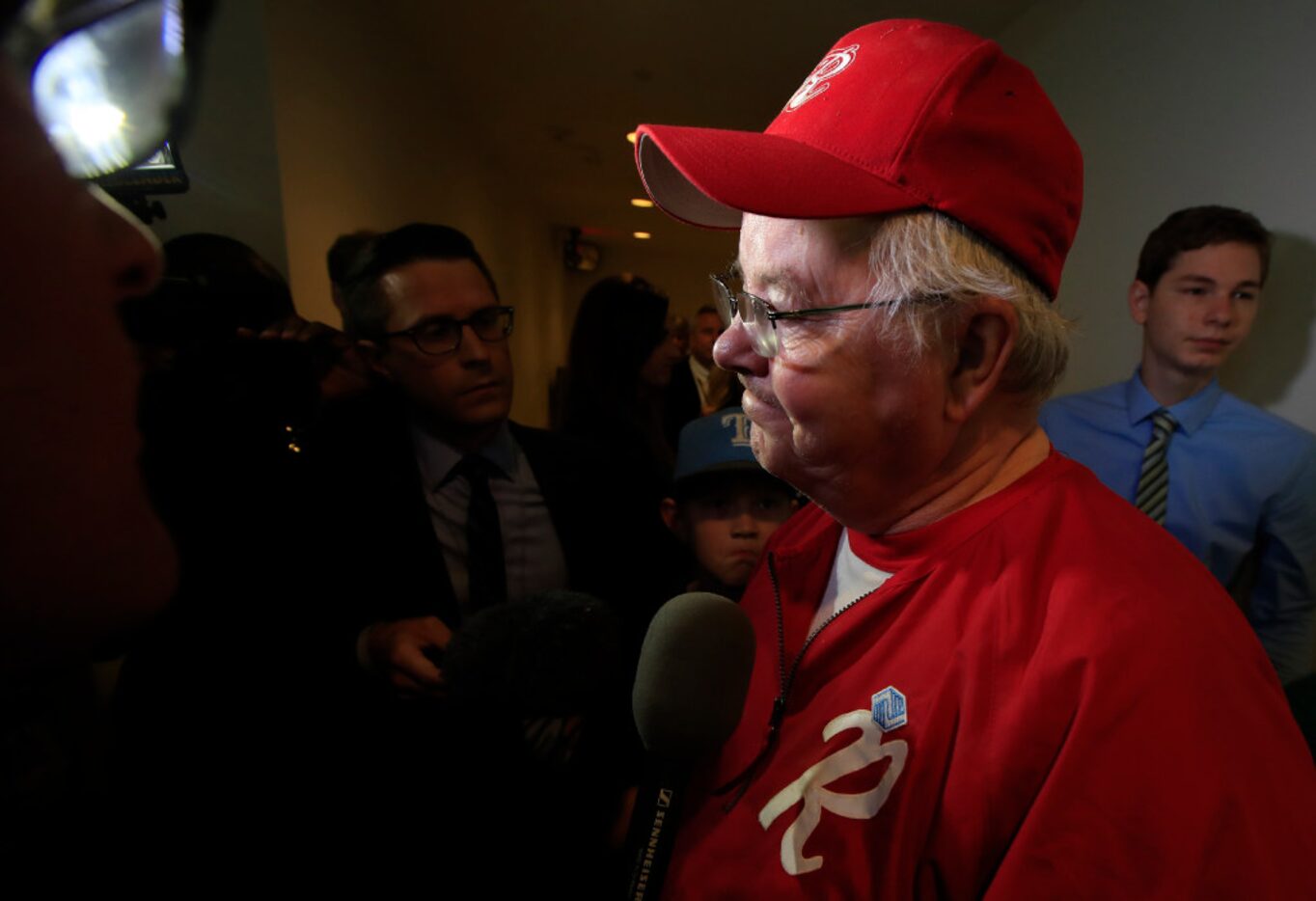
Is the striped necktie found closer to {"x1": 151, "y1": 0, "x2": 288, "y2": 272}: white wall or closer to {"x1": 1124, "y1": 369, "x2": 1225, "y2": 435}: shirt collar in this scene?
{"x1": 1124, "y1": 369, "x2": 1225, "y2": 435}: shirt collar

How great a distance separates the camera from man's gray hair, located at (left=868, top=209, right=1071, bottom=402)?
561mm

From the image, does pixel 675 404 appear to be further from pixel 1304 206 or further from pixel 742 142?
pixel 742 142

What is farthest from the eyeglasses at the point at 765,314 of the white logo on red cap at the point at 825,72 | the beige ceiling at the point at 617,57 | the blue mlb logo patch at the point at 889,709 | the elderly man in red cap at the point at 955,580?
the beige ceiling at the point at 617,57

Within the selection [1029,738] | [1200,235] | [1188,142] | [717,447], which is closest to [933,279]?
[1029,738]

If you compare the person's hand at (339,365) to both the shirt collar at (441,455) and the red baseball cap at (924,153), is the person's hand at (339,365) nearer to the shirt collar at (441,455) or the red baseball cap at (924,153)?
the shirt collar at (441,455)

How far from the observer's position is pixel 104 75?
11.1 inches

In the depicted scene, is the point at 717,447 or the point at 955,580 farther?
the point at 717,447

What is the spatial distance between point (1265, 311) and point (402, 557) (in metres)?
2.22

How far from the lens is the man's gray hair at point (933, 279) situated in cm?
56

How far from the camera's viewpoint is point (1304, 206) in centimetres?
141

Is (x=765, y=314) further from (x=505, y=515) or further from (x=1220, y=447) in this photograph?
(x=1220, y=447)

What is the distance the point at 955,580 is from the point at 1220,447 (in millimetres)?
1438

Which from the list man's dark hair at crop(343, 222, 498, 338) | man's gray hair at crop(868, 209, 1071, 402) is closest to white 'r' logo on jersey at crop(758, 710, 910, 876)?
man's gray hair at crop(868, 209, 1071, 402)

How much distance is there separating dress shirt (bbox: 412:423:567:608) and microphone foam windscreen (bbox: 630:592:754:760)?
58 cm
